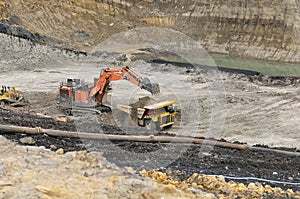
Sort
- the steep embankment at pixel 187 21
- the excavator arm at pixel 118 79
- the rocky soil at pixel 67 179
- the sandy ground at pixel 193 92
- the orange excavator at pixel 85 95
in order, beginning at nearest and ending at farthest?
the rocky soil at pixel 67 179
the excavator arm at pixel 118 79
the orange excavator at pixel 85 95
the sandy ground at pixel 193 92
the steep embankment at pixel 187 21

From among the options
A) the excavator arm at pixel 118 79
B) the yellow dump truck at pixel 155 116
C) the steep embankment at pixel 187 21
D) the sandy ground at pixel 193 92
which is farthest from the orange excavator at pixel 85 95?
the steep embankment at pixel 187 21

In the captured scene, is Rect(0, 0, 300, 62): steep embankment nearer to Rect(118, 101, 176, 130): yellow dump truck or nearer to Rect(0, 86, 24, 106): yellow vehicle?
Rect(0, 86, 24, 106): yellow vehicle

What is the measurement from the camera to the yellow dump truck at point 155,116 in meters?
11.4

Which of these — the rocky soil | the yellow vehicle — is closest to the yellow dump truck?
the yellow vehicle

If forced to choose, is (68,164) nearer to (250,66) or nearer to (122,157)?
(122,157)

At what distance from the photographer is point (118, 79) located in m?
11.8

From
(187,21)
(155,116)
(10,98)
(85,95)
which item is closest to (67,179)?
(155,116)

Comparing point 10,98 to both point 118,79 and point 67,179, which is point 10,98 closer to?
point 118,79

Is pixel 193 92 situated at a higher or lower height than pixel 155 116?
lower

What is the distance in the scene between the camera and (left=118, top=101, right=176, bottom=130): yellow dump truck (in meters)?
11.4

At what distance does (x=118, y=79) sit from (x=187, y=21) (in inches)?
723

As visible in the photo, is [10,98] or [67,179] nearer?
[67,179]

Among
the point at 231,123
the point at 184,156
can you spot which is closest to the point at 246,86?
the point at 231,123

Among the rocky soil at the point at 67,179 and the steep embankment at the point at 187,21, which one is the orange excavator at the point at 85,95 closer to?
the rocky soil at the point at 67,179
